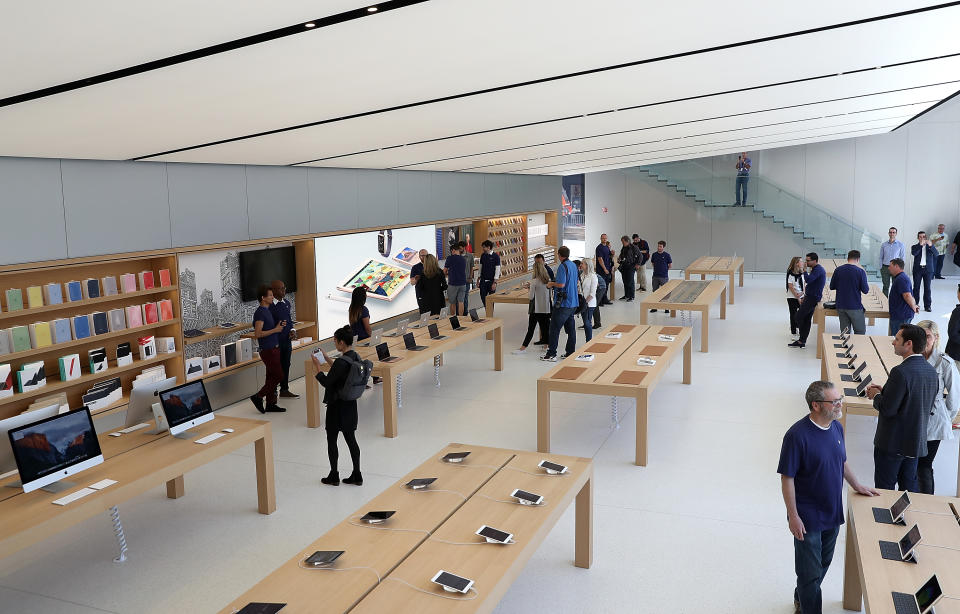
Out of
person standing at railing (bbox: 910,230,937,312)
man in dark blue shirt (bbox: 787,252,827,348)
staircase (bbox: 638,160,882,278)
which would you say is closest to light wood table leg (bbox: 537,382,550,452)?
man in dark blue shirt (bbox: 787,252,827,348)

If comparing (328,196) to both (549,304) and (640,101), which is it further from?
(640,101)

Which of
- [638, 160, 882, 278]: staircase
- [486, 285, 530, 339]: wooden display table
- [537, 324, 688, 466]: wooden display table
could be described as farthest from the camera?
[638, 160, 882, 278]: staircase

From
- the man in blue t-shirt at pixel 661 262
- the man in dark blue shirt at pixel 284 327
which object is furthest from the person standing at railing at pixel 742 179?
the man in dark blue shirt at pixel 284 327

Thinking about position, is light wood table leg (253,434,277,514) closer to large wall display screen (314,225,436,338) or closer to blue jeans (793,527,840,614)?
blue jeans (793,527,840,614)

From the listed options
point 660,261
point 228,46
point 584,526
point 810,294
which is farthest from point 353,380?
point 660,261

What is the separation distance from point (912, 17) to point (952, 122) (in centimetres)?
1972

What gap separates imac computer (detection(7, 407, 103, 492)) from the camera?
4523mm

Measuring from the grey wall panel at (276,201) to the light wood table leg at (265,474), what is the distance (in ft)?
12.9

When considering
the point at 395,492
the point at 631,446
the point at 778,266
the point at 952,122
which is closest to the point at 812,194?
the point at 778,266

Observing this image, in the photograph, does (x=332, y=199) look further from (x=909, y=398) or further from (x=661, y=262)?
(x=661, y=262)

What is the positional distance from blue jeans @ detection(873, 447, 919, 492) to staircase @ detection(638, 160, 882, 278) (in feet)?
56.8

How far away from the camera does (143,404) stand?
19.5 ft

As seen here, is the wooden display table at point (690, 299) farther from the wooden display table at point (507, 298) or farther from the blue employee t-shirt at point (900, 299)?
the blue employee t-shirt at point (900, 299)

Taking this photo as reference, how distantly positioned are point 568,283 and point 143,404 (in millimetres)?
6876
